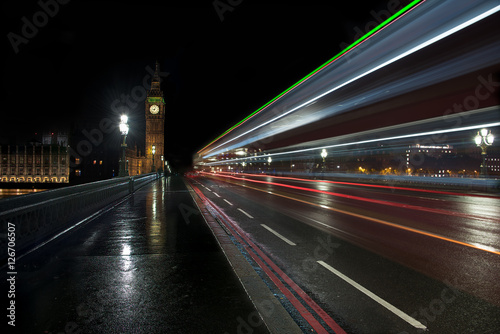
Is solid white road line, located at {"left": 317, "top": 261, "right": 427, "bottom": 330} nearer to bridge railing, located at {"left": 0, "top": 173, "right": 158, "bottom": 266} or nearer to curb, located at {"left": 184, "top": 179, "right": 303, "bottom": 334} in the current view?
curb, located at {"left": 184, "top": 179, "right": 303, "bottom": 334}

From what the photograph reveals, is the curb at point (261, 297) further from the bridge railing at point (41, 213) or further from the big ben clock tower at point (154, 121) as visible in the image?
the big ben clock tower at point (154, 121)

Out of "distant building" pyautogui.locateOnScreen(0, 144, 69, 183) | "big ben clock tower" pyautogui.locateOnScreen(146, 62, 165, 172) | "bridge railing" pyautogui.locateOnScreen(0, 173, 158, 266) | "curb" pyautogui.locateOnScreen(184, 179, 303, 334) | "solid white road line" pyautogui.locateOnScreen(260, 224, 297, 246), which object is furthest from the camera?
"big ben clock tower" pyautogui.locateOnScreen(146, 62, 165, 172)

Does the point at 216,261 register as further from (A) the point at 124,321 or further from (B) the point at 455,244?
(B) the point at 455,244

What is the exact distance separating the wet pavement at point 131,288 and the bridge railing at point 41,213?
51cm

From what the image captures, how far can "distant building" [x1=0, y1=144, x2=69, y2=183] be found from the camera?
110 metres

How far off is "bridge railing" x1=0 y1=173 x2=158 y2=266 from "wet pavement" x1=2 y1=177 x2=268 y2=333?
1.68 feet

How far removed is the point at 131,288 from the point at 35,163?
131 m

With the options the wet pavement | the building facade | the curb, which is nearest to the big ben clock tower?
the building facade

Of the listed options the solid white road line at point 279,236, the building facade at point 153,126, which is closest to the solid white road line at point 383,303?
the solid white road line at point 279,236

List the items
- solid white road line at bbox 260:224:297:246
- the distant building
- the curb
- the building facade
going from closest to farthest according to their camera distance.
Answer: the curb, solid white road line at bbox 260:224:297:246, the distant building, the building facade

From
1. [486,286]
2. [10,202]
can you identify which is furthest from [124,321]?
[486,286]

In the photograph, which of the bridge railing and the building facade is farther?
the building facade

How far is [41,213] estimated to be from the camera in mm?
8078

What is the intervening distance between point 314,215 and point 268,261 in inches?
245
